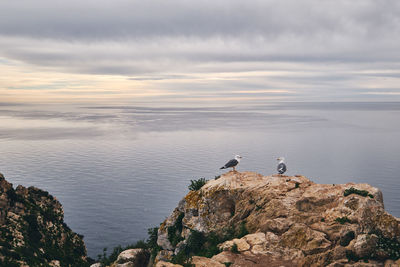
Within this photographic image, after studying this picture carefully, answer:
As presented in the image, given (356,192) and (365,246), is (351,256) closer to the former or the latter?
(365,246)

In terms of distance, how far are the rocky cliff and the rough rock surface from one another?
27.6 meters

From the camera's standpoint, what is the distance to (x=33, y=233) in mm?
56906

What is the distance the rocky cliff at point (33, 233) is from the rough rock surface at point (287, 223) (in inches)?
1087

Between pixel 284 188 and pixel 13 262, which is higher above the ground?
pixel 284 188

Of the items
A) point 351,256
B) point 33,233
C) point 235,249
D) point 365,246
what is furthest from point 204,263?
point 33,233

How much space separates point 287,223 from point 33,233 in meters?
49.0

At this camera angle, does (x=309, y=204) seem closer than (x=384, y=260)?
No

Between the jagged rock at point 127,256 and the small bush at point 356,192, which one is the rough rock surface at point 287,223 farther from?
the jagged rock at point 127,256

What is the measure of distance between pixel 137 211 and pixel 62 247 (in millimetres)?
44110

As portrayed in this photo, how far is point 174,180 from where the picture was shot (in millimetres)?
128750

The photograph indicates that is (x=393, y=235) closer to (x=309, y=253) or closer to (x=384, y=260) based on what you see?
(x=384, y=260)

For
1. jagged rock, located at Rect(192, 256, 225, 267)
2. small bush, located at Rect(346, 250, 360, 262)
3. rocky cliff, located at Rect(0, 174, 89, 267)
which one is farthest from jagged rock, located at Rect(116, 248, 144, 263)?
small bush, located at Rect(346, 250, 360, 262)

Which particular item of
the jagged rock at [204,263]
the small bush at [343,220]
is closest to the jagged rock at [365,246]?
the small bush at [343,220]

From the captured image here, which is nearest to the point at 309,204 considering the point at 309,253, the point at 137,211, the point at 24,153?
the point at 309,253
